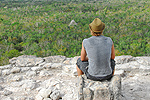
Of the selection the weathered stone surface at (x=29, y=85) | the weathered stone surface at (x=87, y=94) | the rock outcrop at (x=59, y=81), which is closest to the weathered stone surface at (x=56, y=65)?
the rock outcrop at (x=59, y=81)

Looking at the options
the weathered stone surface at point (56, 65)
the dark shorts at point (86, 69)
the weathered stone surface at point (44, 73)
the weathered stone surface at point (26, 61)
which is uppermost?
the dark shorts at point (86, 69)

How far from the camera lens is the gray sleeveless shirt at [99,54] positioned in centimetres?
189

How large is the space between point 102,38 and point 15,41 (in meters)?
Answer: 15.5

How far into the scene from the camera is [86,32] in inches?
718

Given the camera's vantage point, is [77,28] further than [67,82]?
Yes

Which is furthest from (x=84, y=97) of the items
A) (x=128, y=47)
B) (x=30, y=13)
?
(x=30, y=13)

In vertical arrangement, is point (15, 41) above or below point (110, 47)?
below

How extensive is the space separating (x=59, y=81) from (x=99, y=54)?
4.66 ft

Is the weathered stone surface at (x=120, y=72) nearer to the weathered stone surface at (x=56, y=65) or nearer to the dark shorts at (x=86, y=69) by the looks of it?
the dark shorts at (x=86, y=69)

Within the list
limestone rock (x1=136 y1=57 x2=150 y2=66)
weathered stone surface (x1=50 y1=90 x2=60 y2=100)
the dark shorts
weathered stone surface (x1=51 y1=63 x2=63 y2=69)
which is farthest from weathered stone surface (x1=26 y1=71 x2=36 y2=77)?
limestone rock (x1=136 y1=57 x2=150 y2=66)

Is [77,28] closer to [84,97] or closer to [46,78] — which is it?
[46,78]

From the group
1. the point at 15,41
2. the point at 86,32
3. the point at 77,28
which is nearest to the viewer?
the point at 15,41

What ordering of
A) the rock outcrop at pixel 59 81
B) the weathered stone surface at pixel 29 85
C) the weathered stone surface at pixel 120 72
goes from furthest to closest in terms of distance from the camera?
the weathered stone surface at pixel 120 72
the weathered stone surface at pixel 29 85
the rock outcrop at pixel 59 81

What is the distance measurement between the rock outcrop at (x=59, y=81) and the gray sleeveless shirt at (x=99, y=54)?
152 mm
